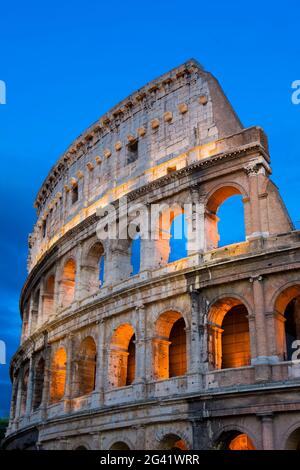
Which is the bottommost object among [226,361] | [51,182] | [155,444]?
[155,444]

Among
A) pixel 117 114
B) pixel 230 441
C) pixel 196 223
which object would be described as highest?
pixel 117 114

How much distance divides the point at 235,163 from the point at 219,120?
2216 mm

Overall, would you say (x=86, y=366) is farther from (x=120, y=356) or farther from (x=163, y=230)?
(x=163, y=230)

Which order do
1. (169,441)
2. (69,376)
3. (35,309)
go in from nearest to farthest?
(169,441), (69,376), (35,309)

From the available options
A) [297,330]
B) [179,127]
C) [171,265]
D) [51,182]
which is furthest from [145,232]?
[51,182]

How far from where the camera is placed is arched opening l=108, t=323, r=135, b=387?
22.0m

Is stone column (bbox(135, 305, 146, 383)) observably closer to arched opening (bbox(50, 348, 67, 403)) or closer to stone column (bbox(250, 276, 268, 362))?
stone column (bbox(250, 276, 268, 362))

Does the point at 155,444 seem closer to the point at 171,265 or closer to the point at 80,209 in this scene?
the point at 171,265

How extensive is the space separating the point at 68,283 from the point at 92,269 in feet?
6.83

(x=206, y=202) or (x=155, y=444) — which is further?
(x=206, y=202)

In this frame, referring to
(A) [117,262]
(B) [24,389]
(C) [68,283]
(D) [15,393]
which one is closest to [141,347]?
(A) [117,262]

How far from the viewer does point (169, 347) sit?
862 inches

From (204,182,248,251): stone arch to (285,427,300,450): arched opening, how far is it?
6.40 meters

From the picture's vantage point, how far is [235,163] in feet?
67.0
